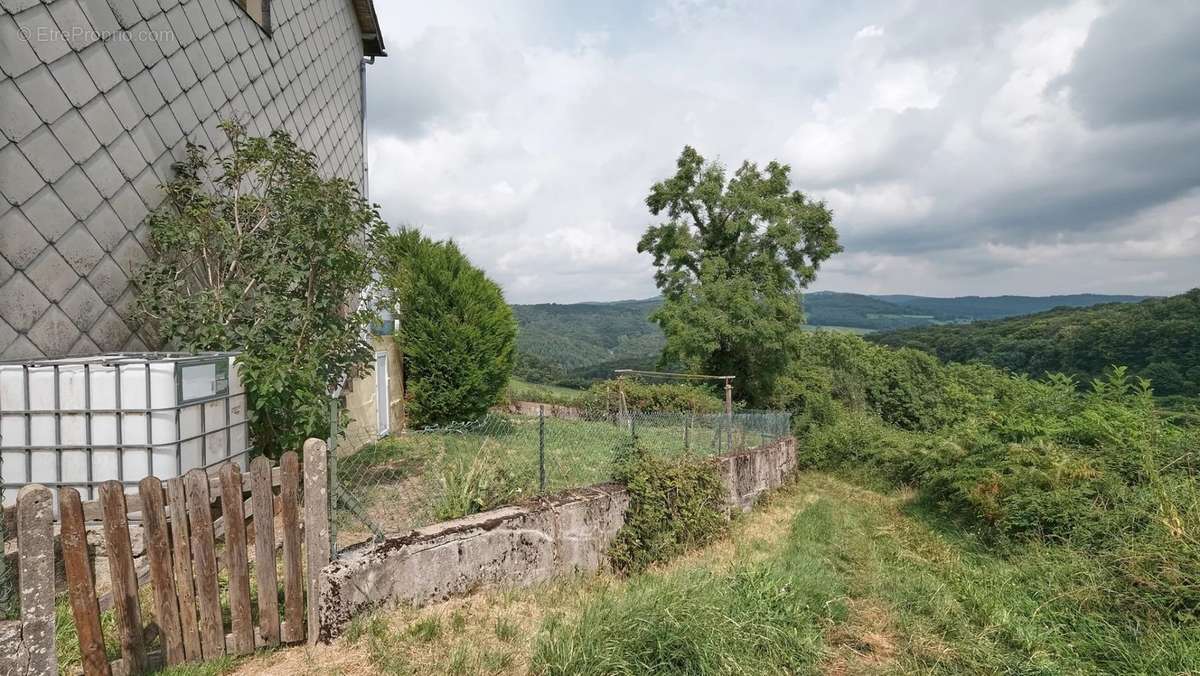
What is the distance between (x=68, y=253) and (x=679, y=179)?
74.4ft

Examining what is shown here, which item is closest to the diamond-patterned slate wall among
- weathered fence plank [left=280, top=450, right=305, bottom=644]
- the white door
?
weathered fence plank [left=280, top=450, right=305, bottom=644]

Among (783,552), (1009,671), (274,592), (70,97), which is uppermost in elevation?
(70,97)

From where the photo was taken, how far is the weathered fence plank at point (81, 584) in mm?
2729

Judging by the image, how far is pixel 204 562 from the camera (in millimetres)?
3162

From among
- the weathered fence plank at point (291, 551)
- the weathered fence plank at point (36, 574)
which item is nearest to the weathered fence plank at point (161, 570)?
the weathered fence plank at point (36, 574)

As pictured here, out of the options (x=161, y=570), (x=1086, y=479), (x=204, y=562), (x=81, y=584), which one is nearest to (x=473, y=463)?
(x=204, y=562)

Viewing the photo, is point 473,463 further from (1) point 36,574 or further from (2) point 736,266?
(2) point 736,266

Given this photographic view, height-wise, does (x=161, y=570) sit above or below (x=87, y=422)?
below

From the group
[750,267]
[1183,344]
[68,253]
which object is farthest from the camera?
[1183,344]

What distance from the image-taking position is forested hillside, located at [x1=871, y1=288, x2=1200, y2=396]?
28.7 m

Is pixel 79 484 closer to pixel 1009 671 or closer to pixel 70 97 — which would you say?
pixel 70 97

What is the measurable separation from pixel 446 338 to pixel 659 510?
18.5 ft

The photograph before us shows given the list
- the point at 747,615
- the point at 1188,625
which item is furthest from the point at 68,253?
the point at 1188,625

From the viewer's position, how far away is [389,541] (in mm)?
4094
